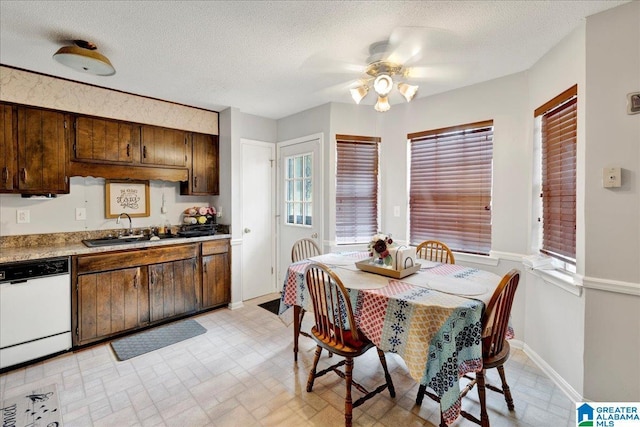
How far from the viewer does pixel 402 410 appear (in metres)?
1.93

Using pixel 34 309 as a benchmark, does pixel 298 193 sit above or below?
above

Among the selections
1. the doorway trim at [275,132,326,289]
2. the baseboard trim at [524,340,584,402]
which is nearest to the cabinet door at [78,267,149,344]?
the doorway trim at [275,132,326,289]

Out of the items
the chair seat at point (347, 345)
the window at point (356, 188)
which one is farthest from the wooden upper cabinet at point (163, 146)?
the chair seat at point (347, 345)

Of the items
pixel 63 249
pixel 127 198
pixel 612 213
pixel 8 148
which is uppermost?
pixel 8 148

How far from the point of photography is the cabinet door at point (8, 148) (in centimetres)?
249

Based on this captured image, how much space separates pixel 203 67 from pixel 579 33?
2.83 metres

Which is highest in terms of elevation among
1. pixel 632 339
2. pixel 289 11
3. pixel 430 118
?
pixel 289 11

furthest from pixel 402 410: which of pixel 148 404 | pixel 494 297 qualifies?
pixel 148 404

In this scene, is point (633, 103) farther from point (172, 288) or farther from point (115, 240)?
point (115, 240)

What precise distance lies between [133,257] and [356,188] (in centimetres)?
254

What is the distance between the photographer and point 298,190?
3996 millimetres

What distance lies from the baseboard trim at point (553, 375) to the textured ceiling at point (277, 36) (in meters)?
2.47

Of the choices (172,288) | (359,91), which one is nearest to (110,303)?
(172,288)

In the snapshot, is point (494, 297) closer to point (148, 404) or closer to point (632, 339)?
point (632, 339)
